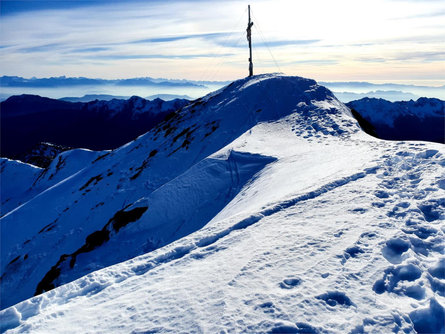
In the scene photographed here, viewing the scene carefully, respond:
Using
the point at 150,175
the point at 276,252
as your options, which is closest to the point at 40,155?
the point at 150,175

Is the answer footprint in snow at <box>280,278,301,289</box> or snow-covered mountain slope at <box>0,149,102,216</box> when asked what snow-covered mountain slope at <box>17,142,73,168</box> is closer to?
snow-covered mountain slope at <box>0,149,102,216</box>

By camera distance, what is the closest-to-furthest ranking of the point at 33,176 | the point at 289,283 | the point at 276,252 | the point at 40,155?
the point at 289,283, the point at 276,252, the point at 33,176, the point at 40,155

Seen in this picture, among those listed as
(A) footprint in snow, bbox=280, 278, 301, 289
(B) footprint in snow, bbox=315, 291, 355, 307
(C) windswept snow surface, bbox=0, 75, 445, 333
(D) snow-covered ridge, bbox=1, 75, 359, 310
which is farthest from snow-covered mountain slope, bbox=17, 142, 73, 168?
(B) footprint in snow, bbox=315, 291, 355, 307

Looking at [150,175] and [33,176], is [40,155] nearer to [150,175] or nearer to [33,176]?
[33,176]

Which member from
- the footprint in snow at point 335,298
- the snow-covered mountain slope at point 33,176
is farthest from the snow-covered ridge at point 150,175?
the snow-covered mountain slope at point 33,176

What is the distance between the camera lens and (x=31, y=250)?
22484 millimetres

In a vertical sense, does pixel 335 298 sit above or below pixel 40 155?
above

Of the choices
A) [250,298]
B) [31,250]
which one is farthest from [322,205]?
[31,250]

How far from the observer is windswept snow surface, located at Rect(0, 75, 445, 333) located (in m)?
5.16

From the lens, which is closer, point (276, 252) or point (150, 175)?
point (276, 252)

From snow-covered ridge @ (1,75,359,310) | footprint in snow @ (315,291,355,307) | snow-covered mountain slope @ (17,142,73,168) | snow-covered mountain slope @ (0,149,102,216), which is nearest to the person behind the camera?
footprint in snow @ (315,291,355,307)

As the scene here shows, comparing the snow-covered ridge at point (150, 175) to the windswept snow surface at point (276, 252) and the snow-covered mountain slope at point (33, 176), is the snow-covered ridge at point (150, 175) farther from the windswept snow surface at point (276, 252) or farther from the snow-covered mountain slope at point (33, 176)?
the snow-covered mountain slope at point (33, 176)

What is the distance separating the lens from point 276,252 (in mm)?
6695

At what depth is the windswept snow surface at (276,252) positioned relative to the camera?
516cm
